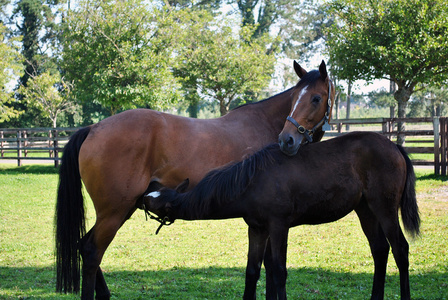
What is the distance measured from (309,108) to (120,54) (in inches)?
630

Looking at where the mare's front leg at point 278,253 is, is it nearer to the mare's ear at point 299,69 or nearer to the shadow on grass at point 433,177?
the mare's ear at point 299,69

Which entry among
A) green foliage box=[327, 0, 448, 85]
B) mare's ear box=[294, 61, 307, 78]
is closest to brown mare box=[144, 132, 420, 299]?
mare's ear box=[294, 61, 307, 78]

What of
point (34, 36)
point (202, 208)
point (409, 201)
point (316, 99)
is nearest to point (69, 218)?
point (202, 208)

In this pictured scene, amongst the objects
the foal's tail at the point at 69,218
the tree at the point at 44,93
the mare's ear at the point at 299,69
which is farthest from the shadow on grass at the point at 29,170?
the mare's ear at the point at 299,69

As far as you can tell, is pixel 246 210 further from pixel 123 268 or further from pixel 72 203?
pixel 123 268

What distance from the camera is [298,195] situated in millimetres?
4090

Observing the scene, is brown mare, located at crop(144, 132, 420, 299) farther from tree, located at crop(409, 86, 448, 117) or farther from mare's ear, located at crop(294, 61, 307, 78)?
tree, located at crop(409, 86, 448, 117)

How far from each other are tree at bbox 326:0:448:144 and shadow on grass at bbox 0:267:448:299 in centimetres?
1082

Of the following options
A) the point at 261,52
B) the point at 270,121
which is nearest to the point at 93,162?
the point at 270,121

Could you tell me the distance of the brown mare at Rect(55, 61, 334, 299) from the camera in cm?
433

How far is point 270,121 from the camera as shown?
501cm

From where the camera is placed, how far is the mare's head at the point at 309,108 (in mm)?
4371

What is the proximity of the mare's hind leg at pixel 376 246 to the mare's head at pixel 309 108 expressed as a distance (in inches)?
37.9

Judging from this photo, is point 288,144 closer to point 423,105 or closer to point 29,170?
point 29,170
